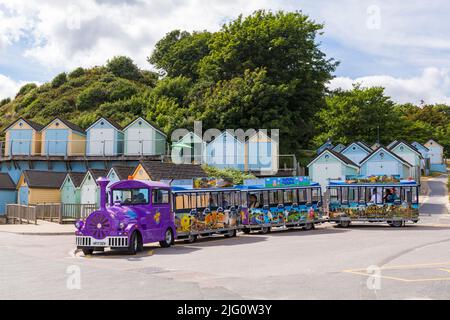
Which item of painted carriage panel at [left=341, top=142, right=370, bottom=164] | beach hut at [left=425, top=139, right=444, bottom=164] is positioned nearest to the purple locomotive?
painted carriage panel at [left=341, top=142, right=370, bottom=164]

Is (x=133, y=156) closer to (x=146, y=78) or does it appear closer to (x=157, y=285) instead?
(x=157, y=285)

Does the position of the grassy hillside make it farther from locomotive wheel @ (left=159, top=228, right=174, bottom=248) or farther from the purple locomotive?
the purple locomotive

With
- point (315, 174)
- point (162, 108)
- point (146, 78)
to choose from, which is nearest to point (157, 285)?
point (315, 174)

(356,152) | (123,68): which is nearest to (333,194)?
(356,152)

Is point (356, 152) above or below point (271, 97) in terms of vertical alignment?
below

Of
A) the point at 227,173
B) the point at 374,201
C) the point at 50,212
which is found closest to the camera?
the point at 374,201

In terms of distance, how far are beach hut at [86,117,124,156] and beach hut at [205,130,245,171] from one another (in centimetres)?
908

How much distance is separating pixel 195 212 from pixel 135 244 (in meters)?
5.78

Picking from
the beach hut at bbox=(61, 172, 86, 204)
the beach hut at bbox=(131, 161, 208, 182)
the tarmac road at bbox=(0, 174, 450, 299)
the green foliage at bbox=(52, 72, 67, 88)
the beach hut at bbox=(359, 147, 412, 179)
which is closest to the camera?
the tarmac road at bbox=(0, 174, 450, 299)

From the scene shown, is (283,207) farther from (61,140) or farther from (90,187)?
(61,140)

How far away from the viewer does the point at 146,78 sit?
350 ft

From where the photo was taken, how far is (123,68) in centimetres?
10631

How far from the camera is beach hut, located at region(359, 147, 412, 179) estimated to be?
4969cm

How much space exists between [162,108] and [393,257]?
5438 cm
